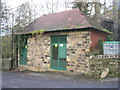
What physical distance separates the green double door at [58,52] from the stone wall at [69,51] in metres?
0.33

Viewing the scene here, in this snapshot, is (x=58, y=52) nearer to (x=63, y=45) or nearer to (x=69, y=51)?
(x=63, y=45)

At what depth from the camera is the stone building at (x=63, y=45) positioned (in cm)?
914

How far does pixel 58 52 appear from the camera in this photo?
10336 mm

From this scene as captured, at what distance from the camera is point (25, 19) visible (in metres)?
14.7

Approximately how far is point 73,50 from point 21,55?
17.9ft

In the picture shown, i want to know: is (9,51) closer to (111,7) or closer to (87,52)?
(87,52)

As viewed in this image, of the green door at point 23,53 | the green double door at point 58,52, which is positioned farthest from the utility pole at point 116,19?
the green door at point 23,53

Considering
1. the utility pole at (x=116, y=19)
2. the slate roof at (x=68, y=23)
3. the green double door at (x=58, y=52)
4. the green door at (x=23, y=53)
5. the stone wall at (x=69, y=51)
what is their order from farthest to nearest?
the utility pole at (x=116, y=19) < the green door at (x=23, y=53) < the green double door at (x=58, y=52) < the slate roof at (x=68, y=23) < the stone wall at (x=69, y=51)

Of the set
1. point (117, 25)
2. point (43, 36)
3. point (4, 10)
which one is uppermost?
point (4, 10)

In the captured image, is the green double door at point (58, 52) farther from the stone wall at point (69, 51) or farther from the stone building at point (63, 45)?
the stone wall at point (69, 51)

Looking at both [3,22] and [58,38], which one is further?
[3,22]

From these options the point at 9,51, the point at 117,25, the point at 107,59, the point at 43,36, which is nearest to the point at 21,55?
the point at 9,51

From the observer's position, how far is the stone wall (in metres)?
9.07

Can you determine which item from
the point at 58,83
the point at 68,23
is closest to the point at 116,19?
the point at 68,23
